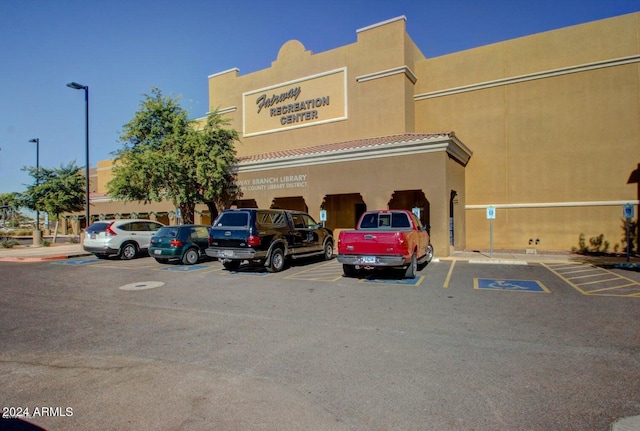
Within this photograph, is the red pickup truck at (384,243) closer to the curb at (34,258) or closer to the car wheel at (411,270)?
the car wheel at (411,270)

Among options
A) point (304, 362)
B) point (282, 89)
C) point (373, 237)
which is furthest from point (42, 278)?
point (282, 89)

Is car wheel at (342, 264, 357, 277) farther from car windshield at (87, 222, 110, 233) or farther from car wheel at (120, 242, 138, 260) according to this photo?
car windshield at (87, 222, 110, 233)

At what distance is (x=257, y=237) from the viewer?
12234 mm

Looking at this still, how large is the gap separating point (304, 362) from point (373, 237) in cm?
621

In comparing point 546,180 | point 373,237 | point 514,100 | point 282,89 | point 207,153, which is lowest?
point 373,237

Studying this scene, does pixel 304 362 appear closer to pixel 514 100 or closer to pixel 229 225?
pixel 229 225

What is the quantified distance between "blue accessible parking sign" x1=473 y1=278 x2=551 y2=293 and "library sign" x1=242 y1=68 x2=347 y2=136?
14.4m

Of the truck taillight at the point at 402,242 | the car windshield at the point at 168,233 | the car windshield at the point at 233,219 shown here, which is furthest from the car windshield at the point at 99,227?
the truck taillight at the point at 402,242

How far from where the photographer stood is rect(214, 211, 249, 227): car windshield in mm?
12555

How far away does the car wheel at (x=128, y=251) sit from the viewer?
17141 millimetres

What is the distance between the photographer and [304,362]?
4.96m

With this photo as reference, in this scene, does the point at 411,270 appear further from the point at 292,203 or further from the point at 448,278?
the point at 292,203

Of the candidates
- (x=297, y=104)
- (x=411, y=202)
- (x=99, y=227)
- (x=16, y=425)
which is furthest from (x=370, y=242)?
(x=297, y=104)

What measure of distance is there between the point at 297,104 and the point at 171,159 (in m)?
8.34
